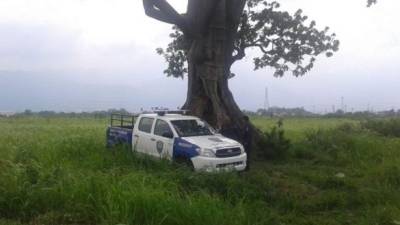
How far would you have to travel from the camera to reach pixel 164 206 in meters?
7.94

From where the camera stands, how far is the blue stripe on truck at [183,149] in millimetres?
12820

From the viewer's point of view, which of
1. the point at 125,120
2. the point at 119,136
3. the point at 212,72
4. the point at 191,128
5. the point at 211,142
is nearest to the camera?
the point at 211,142

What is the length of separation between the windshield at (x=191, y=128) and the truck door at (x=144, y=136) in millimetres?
854

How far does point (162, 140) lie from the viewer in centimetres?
1382

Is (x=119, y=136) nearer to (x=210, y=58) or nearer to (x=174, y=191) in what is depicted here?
(x=210, y=58)

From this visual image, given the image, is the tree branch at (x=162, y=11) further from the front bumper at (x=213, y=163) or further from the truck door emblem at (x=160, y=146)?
the front bumper at (x=213, y=163)

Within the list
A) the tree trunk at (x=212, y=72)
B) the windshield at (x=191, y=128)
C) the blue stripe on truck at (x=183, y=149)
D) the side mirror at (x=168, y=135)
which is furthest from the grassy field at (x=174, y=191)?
the tree trunk at (x=212, y=72)

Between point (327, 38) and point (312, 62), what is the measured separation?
132 cm

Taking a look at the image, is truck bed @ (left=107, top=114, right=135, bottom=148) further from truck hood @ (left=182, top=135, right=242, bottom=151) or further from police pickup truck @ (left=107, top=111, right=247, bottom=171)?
truck hood @ (left=182, top=135, right=242, bottom=151)

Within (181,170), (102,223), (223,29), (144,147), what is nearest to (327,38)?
(223,29)

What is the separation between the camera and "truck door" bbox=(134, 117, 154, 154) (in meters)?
14.4

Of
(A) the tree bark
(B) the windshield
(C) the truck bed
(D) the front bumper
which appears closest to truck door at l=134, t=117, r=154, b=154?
(C) the truck bed

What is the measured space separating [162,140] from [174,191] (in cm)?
491

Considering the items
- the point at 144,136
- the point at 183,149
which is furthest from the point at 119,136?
the point at 183,149
